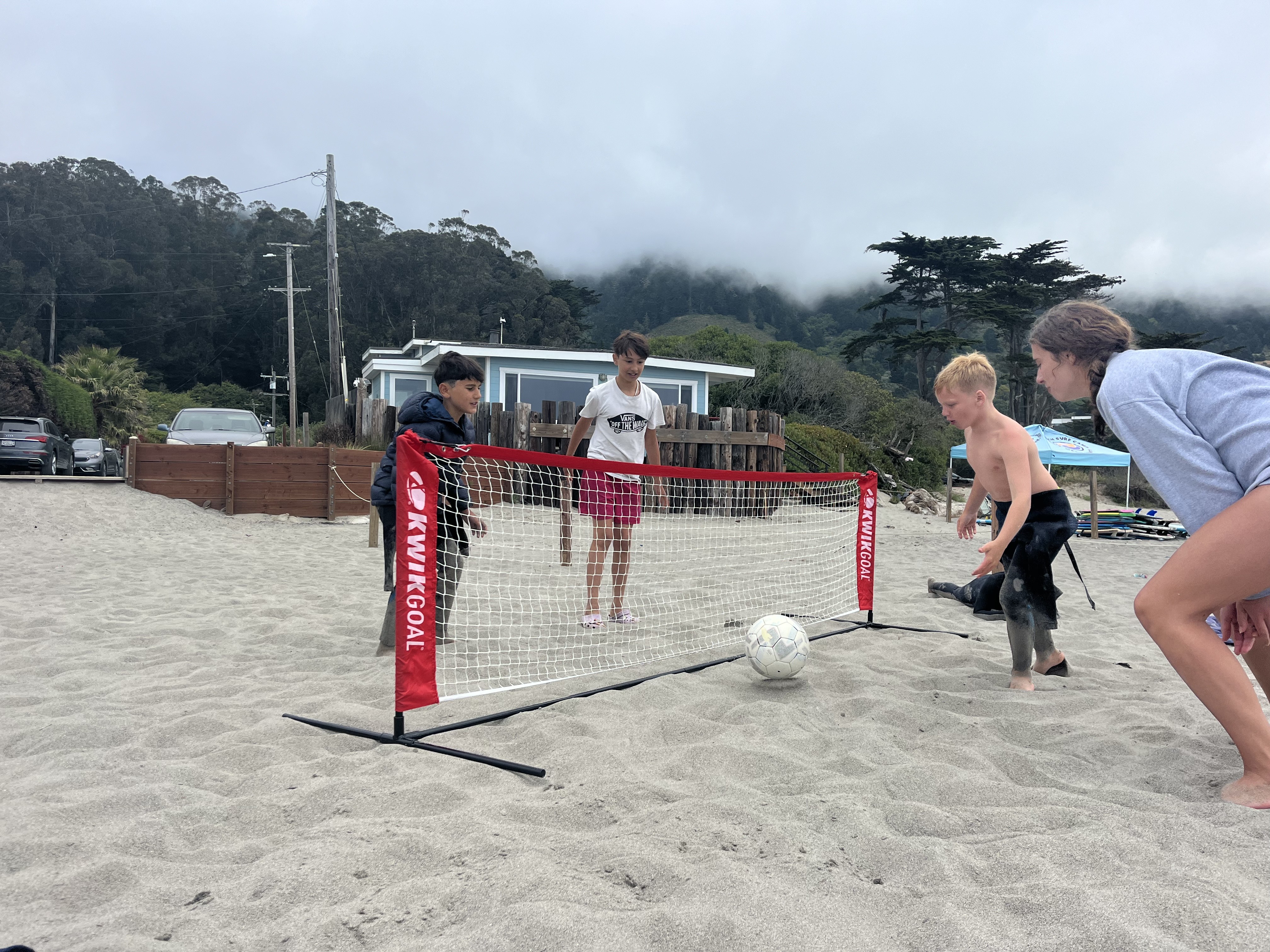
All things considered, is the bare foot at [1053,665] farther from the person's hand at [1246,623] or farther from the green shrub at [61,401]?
the green shrub at [61,401]

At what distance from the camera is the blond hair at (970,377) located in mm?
3477

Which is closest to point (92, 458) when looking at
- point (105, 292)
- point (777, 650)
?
point (777, 650)

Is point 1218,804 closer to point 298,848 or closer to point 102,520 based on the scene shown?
point 298,848

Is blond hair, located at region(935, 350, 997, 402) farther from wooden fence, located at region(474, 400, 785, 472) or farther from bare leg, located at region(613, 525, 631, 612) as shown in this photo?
wooden fence, located at region(474, 400, 785, 472)

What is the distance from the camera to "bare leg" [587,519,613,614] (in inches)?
179

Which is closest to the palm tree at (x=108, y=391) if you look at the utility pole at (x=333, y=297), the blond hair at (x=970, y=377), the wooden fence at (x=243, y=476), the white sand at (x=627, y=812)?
the utility pole at (x=333, y=297)

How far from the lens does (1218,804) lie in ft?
7.38

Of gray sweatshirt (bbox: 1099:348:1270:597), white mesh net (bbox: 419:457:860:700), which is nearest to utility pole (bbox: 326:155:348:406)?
white mesh net (bbox: 419:457:860:700)

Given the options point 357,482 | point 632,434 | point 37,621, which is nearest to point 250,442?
point 357,482

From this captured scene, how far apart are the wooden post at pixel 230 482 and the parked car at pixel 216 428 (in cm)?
112

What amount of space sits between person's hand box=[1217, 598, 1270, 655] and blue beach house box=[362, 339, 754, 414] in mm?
17013

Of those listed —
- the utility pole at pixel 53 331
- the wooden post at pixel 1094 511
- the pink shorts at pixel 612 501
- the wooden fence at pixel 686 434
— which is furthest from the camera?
the utility pole at pixel 53 331

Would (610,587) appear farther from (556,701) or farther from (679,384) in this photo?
(679,384)

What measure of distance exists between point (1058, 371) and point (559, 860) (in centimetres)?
218
